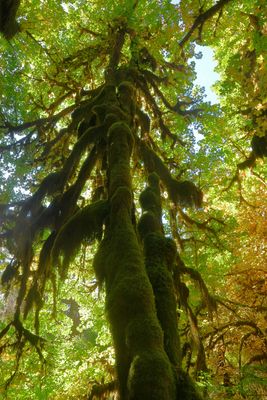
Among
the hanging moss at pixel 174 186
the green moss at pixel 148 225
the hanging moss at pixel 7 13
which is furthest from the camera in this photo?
the hanging moss at pixel 174 186

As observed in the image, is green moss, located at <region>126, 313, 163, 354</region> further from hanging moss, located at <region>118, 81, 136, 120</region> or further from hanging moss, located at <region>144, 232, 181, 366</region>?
hanging moss, located at <region>118, 81, 136, 120</region>

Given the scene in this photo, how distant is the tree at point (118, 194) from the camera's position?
425 centimetres

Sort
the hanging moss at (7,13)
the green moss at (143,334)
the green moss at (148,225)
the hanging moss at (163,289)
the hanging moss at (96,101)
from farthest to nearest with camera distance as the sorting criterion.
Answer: the hanging moss at (96,101)
the hanging moss at (7,13)
the green moss at (148,225)
the hanging moss at (163,289)
the green moss at (143,334)

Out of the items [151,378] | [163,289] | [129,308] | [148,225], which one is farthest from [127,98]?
[151,378]

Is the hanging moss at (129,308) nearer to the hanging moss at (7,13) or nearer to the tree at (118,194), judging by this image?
the tree at (118,194)

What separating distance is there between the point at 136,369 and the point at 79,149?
18.5 feet

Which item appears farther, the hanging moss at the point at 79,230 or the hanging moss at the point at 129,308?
the hanging moss at the point at 79,230

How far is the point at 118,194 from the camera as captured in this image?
19.7 feet

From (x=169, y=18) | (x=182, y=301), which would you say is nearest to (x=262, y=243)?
(x=182, y=301)

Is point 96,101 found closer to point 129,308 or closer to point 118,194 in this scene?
point 118,194

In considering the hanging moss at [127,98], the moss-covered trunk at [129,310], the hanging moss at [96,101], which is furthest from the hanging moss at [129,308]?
the hanging moss at [96,101]

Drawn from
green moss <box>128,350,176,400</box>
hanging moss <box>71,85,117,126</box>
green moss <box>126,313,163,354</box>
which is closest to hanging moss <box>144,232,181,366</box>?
green moss <box>126,313,163,354</box>

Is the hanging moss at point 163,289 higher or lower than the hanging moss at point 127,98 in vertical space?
lower

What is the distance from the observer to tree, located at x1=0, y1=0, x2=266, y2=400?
4.25 meters
